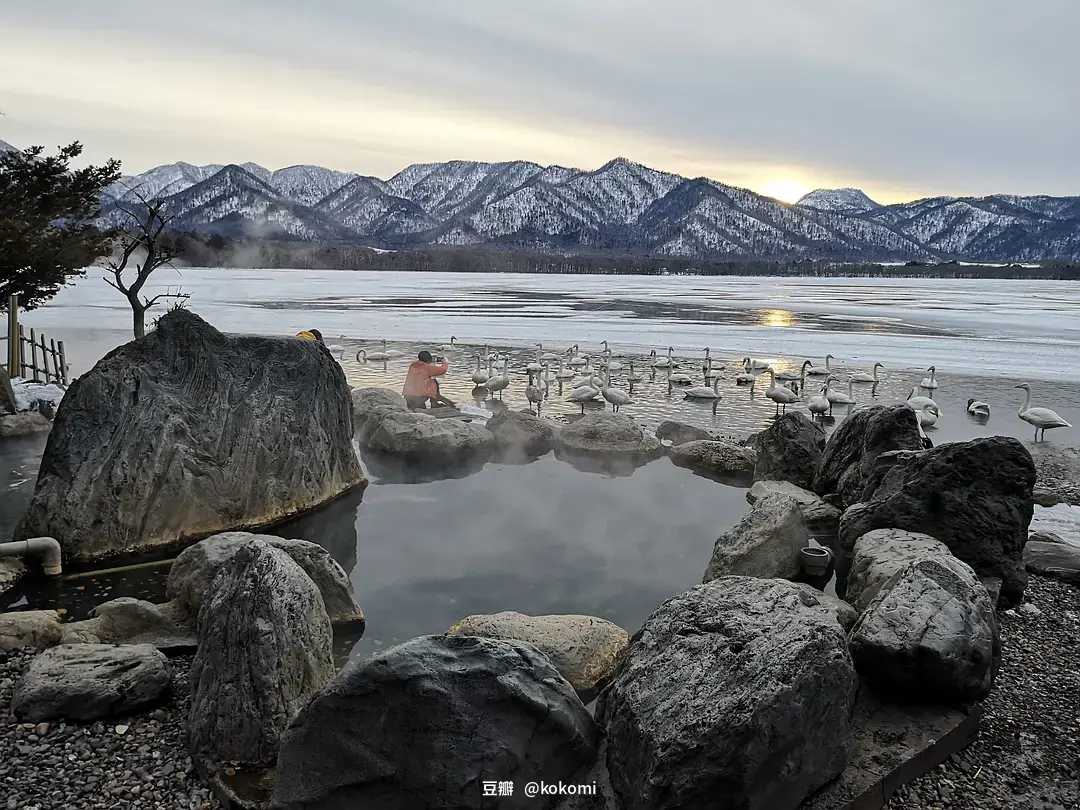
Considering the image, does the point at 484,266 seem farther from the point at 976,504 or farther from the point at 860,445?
the point at 976,504

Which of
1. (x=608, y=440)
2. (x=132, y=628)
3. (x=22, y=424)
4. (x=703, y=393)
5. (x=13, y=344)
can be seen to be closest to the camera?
(x=132, y=628)

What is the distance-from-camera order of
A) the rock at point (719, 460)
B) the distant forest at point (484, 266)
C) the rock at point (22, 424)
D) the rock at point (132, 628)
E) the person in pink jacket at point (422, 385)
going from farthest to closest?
1. the distant forest at point (484, 266)
2. the person in pink jacket at point (422, 385)
3. the rock at point (22, 424)
4. the rock at point (719, 460)
5. the rock at point (132, 628)

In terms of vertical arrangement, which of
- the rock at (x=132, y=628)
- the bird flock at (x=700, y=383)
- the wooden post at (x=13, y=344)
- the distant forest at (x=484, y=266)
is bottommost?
the rock at (x=132, y=628)

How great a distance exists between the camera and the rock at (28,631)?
18.5 feet

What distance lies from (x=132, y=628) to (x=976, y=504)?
269 inches

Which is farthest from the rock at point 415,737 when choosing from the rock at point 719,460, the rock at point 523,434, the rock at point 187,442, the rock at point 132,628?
the rock at point 523,434

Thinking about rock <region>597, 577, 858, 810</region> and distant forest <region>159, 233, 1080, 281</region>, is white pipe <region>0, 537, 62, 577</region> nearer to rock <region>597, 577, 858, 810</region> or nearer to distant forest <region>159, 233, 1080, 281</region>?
rock <region>597, 577, 858, 810</region>

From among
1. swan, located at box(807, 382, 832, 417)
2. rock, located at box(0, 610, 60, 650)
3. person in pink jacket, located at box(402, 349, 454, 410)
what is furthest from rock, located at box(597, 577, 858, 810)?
person in pink jacket, located at box(402, 349, 454, 410)

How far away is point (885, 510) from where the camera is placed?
23.0 feet

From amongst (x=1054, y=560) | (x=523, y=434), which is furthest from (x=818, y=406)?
(x=1054, y=560)

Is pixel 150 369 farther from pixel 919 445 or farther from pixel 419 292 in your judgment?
pixel 419 292

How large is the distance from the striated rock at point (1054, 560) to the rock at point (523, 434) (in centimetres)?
694

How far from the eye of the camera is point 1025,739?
4695mm

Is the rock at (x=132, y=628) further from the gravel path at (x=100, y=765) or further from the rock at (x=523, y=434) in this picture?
the rock at (x=523, y=434)
